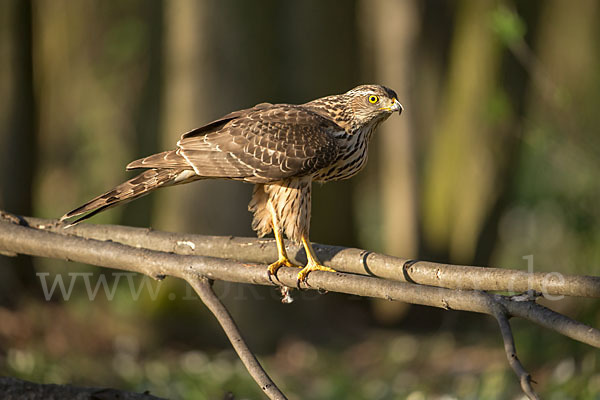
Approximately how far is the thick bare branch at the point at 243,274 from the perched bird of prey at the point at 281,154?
303 mm

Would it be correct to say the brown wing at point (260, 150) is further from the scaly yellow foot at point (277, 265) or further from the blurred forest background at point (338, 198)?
the blurred forest background at point (338, 198)

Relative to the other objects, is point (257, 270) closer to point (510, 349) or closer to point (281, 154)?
A: point (281, 154)

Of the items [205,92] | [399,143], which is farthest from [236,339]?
[399,143]

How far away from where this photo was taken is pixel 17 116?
10062 millimetres

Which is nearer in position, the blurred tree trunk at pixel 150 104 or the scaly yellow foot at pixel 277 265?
the scaly yellow foot at pixel 277 265

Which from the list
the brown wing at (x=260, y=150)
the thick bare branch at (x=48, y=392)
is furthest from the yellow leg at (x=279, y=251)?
the thick bare branch at (x=48, y=392)

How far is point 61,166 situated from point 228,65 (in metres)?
11.7

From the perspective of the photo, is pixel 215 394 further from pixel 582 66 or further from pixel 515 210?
pixel 582 66

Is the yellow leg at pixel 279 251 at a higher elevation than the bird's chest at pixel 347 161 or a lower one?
lower

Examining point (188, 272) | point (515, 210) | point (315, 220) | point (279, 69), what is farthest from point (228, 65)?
point (515, 210)

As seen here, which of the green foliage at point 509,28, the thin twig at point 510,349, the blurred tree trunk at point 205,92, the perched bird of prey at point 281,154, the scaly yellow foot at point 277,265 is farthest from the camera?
the blurred tree trunk at point 205,92

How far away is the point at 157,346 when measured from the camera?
9.10 metres

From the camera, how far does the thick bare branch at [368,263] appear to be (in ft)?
10.1

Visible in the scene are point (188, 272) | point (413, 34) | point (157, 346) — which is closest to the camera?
point (188, 272)
